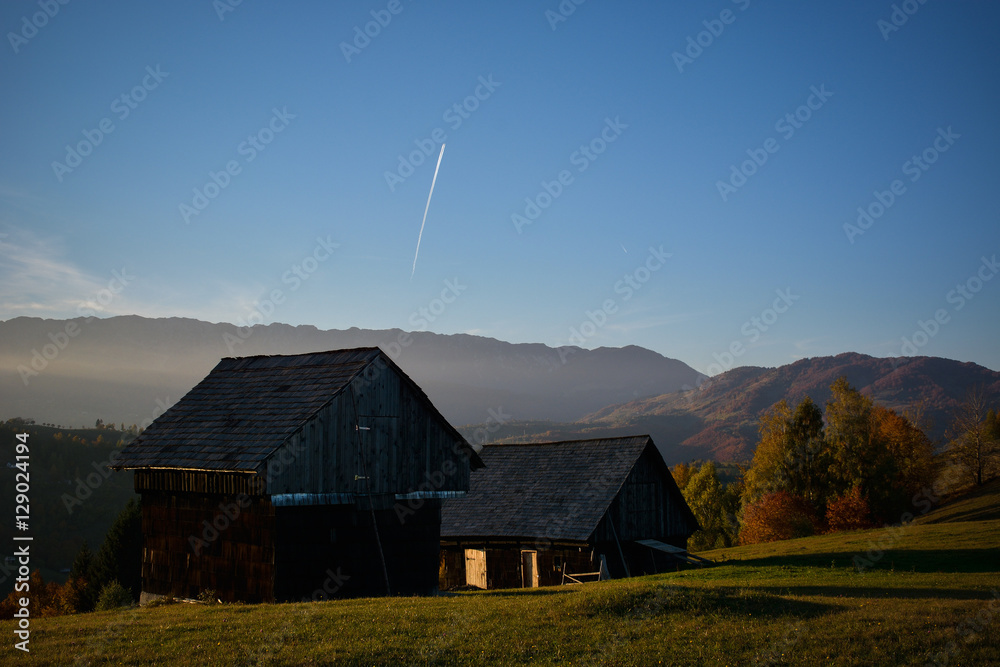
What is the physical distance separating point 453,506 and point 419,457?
1338 centimetres

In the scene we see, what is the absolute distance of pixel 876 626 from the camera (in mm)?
14008

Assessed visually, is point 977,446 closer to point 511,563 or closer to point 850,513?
point 850,513

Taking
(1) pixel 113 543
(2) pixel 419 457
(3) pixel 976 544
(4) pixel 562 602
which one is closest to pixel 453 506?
(2) pixel 419 457

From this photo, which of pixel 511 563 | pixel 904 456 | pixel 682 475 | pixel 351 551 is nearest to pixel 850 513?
pixel 904 456

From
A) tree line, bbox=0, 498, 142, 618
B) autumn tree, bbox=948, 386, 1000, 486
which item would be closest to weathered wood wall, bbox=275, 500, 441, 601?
tree line, bbox=0, 498, 142, 618

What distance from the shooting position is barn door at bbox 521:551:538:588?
3197cm

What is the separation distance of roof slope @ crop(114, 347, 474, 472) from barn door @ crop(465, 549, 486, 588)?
39.5 ft

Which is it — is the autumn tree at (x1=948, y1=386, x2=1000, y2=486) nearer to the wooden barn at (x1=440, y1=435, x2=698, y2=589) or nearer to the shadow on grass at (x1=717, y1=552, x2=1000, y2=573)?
the shadow on grass at (x1=717, y1=552, x2=1000, y2=573)

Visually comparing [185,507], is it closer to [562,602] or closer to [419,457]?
[419,457]

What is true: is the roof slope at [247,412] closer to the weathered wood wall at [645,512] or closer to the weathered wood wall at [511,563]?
the weathered wood wall at [511,563]

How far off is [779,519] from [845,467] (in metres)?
7.81

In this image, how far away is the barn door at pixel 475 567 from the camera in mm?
33375

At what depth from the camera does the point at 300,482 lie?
20469 millimetres

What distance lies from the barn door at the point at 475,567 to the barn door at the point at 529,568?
2076 millimetres
